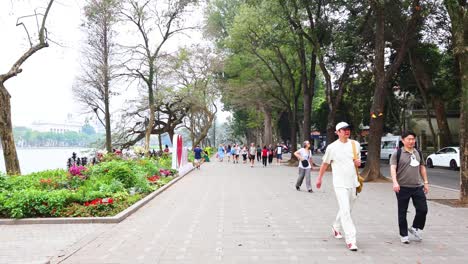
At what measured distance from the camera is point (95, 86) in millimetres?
31812

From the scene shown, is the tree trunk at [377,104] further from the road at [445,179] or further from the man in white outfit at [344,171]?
the man in white outfit at [344,171]

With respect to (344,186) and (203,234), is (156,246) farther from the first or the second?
(344,186)

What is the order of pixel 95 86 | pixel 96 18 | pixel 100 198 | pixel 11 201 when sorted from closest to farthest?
pixel 11 201 < pixel 100 198 < pixel 96 18 < pixel 95 86

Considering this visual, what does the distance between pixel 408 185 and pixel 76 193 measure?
6549mm

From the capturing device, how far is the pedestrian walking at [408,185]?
6348 mm

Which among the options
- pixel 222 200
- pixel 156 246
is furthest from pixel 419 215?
pixel 222 200

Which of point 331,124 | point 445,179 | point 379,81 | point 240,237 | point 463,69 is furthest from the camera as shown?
point 331,124

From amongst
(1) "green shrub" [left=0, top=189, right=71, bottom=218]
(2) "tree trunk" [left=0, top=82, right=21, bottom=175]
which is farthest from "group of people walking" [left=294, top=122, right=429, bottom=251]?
(2) "tree trunk" [left=0, top=82, right=21, bottom=175]

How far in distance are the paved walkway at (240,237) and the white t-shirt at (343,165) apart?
2.94ft

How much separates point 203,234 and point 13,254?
2.75 metres

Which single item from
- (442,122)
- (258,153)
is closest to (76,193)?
(442,122)

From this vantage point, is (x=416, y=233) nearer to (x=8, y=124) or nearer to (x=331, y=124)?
(x=8, y=124)

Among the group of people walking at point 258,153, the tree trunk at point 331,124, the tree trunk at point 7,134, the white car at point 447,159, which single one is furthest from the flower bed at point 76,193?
the white car at point 447,159

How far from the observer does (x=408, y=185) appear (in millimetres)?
6355
